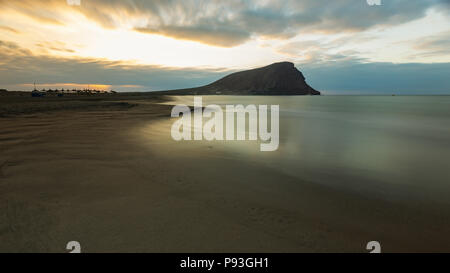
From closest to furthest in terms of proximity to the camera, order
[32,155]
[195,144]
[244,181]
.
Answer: [244,181] < [32,155] < [195,144]

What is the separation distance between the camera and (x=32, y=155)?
239 inches

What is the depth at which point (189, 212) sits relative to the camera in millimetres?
3406

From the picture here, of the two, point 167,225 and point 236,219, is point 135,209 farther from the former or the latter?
Result: point 236,219

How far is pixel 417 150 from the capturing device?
8906 mm

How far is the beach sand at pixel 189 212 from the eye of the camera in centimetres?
273

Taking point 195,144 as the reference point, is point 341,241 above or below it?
below

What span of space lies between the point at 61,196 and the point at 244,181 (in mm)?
3775

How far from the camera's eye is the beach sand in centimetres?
273
